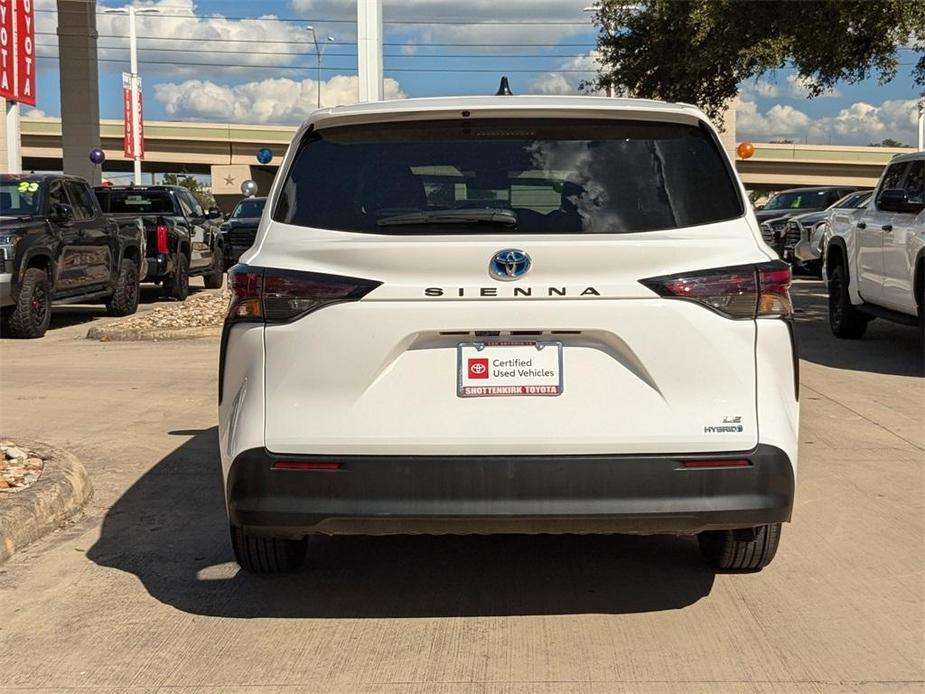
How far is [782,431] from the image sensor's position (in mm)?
4160

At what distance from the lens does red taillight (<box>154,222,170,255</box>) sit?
63.4ft

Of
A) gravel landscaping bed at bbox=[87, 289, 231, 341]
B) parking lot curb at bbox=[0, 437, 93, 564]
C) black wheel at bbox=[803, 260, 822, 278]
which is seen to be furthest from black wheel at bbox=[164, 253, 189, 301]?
parking lot curb at bbox=[0, 437, 93, 564]

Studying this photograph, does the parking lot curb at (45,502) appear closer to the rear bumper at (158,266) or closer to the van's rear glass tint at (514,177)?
the van's rear glass tint at (514,177)

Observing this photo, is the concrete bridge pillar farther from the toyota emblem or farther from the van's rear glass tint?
the toyota emblem

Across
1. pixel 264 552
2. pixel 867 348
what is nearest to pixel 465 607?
pixel 264 552

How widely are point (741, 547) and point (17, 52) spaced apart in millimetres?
11938

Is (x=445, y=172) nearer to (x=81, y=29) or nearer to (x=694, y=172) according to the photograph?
(x=694, y=172)

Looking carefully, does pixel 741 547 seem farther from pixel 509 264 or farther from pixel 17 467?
pixel 17 467

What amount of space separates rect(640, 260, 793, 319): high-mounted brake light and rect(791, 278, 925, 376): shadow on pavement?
7586 mm

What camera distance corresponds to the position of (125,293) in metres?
17.4

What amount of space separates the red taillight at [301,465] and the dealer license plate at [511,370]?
50 cm

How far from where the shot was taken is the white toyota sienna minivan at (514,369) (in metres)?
4.02

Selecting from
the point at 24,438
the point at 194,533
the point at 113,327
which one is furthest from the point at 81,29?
the point at 194,533

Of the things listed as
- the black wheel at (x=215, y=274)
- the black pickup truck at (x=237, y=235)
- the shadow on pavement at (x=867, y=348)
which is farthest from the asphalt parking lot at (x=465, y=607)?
the black pickup truck at (x=237, y=235)
